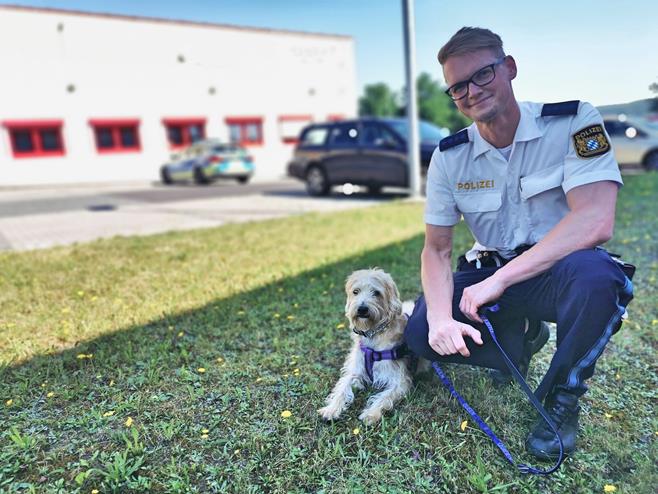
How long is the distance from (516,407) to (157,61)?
26.2 m

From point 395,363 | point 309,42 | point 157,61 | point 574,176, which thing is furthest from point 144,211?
point 309,42

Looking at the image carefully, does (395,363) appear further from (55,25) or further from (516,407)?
(55,25)

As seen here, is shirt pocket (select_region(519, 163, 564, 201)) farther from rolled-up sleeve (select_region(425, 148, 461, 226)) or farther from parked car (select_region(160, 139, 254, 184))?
parked car (select_region(160, 139, 254, 184))

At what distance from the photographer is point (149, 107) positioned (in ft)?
81.1

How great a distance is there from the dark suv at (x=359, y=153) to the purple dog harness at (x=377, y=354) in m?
9.47

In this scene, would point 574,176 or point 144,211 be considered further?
point 144,211

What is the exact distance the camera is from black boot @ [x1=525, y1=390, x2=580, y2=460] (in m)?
2.28

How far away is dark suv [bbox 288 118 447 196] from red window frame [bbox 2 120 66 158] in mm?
14795

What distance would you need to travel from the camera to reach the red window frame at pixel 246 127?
2717cm

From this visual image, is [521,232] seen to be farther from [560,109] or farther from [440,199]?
[560,109]

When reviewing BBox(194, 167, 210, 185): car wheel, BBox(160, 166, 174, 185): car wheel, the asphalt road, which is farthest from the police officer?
BBox(160, 166, 174, 185): car wheel

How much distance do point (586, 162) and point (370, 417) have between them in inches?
67.1

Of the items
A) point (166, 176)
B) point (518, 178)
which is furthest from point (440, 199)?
point (166, 176)

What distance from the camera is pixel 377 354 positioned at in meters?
2.87
